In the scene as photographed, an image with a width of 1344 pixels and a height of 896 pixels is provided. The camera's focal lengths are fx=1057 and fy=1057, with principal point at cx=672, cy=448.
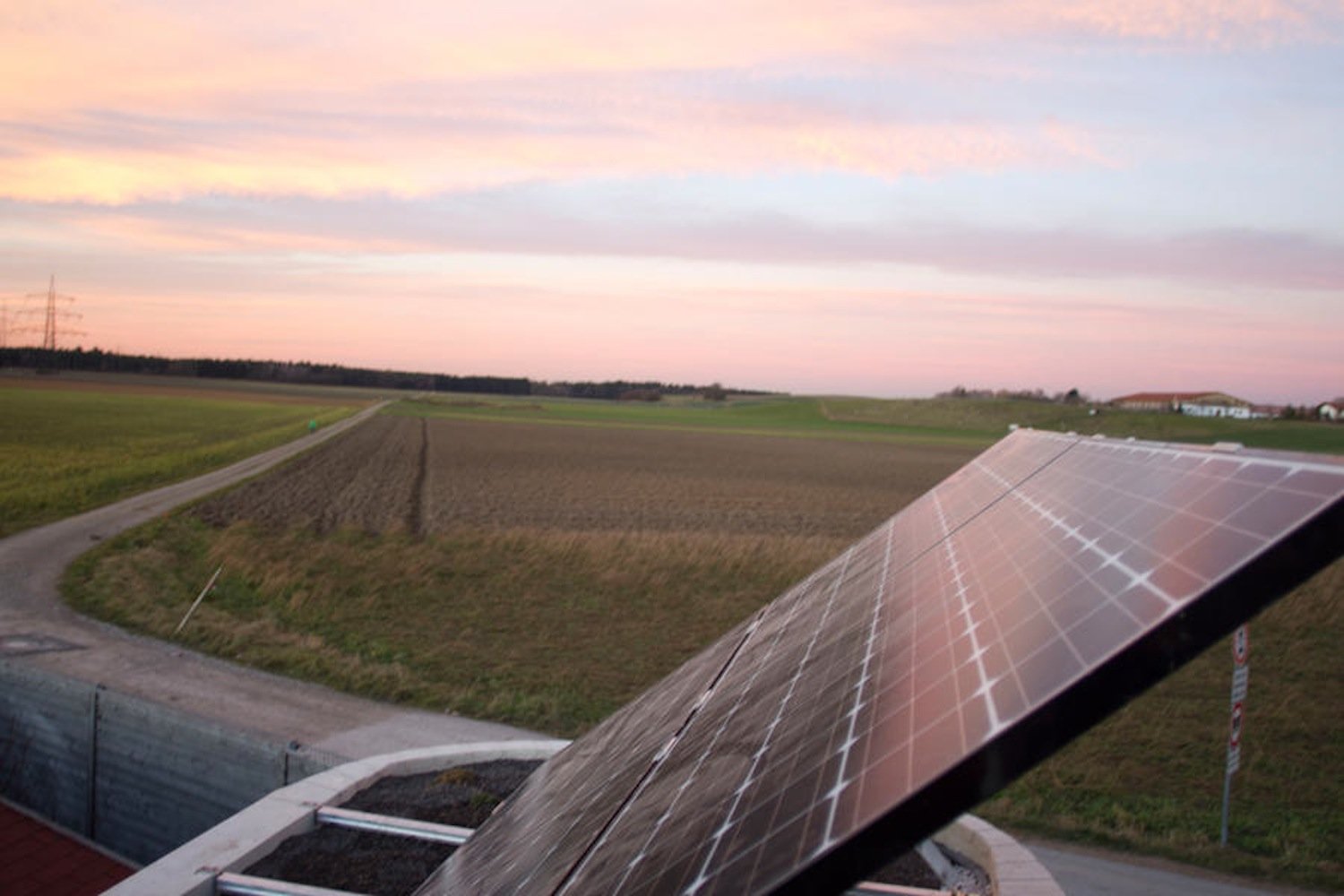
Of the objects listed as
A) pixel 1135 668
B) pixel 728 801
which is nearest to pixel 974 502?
pixel 728 801

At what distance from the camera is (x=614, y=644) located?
1767 centimetres

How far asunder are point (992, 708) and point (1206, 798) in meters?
11.2

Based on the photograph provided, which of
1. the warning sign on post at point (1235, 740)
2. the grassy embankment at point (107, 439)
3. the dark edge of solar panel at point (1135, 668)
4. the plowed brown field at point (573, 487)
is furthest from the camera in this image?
the grassy embankment at point (107, 439)

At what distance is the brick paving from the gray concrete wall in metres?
0.41

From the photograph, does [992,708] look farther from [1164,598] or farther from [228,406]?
[228,406]

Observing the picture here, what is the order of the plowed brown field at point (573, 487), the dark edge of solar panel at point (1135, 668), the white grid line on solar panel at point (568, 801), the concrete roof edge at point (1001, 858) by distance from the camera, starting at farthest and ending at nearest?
the plowed brown field at point (573, 487) < the concrete roof edge at point (1001, 858) < the white grid line on solar panel at point (568, 801) < the dark edge of solar panel at point (1135, 668)

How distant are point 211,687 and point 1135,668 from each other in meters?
14.5

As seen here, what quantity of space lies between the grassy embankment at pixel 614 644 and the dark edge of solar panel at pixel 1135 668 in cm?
939

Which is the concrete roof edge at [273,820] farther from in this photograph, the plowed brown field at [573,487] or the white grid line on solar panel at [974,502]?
the plowed brown field at [573,487]

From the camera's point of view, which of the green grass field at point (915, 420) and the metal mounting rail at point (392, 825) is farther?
the green grass field at point (915, 420)

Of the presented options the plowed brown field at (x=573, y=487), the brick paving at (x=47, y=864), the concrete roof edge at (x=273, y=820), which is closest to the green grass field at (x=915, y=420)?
the plowed brown field at (x=573, y=487)

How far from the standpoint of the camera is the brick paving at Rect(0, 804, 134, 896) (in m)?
9.34

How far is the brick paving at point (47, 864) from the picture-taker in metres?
9.34

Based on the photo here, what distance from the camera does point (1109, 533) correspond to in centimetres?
281
